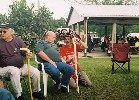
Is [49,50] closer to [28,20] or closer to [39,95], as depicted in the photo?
[39,95]

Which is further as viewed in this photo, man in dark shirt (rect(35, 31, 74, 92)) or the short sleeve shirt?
the short sleeve shirt

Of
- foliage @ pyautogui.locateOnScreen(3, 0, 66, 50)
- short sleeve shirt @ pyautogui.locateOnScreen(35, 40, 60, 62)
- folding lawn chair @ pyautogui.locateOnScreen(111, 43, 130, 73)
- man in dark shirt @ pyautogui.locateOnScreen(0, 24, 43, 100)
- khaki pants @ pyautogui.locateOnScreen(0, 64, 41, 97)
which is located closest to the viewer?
khaki pants @ pyautogui.locateOnScreen(0, 64, 41, 97)

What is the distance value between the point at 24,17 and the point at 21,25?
1.68ft

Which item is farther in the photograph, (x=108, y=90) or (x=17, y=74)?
(x=108, y=90)

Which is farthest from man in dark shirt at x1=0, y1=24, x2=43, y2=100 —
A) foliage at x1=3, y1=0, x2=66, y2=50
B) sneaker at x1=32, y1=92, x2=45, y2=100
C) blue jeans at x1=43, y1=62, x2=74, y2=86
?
foliage at x1=3, y1=0, x2=66, y2=50

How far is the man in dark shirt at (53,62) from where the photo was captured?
6522 millimetres

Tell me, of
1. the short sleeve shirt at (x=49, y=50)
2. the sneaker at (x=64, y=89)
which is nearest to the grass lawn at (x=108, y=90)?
the sneaker at (x=64, y=89)

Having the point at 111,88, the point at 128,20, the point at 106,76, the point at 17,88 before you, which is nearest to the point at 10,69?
the point at 17,88

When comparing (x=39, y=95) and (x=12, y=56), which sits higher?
(x=12, y=56)

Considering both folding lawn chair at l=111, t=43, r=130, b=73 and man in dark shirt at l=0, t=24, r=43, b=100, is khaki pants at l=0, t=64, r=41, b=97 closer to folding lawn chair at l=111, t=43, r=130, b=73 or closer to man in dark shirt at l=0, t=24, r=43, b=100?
man in dark shirt at l=0, t=24, r=43, b=100

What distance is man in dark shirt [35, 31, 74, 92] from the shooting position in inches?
257

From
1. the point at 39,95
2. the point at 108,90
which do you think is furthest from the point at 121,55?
the point at 39,95

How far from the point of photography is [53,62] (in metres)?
6.74

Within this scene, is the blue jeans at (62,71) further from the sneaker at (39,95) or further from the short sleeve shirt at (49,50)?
the sneaker at (39,95)
